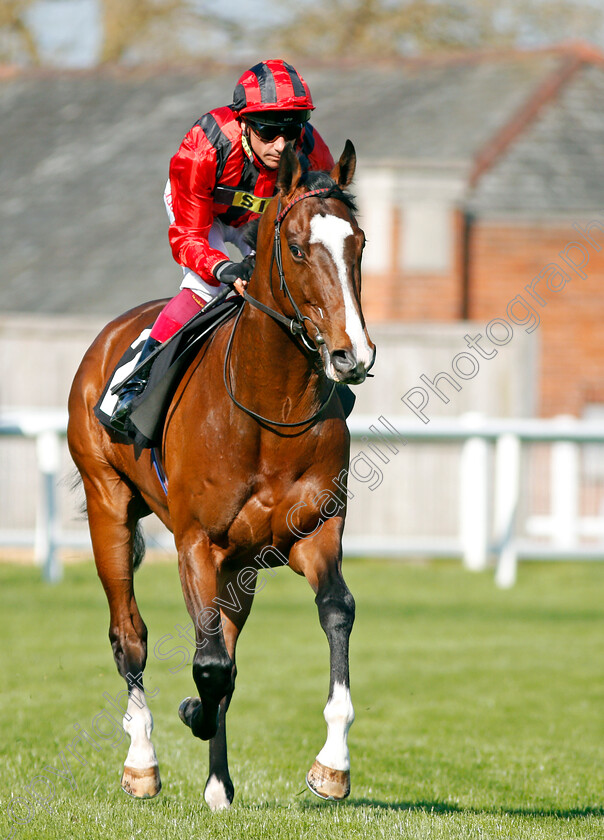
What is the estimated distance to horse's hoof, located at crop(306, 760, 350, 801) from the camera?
4.22m

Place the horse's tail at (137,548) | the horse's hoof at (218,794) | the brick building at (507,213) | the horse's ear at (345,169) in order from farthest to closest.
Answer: the brick building at (507,213), the horse's tail at (137,548), the horse's hoof at (218,794), the horse's ear at (345,169)

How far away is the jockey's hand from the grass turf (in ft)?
6.18

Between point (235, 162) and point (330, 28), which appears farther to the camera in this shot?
point (330, 28)

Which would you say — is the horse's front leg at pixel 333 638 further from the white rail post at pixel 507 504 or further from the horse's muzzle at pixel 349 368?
the white rail post at pixel 507 504

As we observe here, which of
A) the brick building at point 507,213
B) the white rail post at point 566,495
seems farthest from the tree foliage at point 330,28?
the white rail post at point 566,495

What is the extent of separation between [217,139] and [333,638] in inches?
74.9

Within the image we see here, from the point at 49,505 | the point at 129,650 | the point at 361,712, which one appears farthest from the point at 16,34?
the point at 129,650

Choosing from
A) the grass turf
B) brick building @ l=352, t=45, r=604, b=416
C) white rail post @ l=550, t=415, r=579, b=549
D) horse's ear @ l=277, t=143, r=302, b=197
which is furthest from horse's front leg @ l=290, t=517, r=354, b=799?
brick building @ l=352, t=45, r=604, b=416

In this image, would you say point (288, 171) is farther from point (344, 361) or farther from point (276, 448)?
point (276, 448)

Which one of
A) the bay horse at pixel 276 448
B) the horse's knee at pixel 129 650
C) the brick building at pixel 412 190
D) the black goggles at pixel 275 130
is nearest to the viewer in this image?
the bay horse at pixel 276 448

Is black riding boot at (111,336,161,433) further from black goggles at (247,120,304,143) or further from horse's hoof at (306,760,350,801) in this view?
horse's hoof at (306,760,350,801)

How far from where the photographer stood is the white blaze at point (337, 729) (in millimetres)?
4227

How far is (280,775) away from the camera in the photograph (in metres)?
5.68

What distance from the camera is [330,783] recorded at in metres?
4.22
